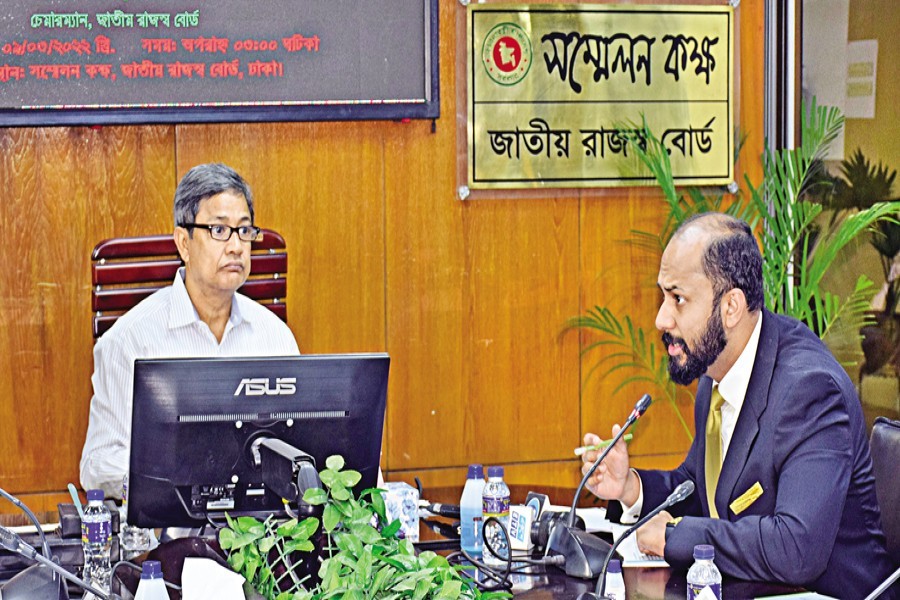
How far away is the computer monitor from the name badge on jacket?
2.55 feet

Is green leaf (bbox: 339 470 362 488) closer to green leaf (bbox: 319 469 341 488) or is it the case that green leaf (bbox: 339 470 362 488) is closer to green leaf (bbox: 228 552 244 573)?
green leaf (bbox: 319 469 341 488)

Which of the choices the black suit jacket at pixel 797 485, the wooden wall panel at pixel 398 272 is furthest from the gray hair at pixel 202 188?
the black suit jacket at pixel 797 485

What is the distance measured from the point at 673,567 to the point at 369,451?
65 cm

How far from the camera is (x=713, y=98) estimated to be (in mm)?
4730

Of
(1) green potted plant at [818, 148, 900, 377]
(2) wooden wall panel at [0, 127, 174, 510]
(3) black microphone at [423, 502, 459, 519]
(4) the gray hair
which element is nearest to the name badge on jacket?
(3) black microphone at [423, 502, 459, 519]

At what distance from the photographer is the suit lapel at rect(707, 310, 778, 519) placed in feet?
8.43

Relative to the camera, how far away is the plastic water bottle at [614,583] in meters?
2.17

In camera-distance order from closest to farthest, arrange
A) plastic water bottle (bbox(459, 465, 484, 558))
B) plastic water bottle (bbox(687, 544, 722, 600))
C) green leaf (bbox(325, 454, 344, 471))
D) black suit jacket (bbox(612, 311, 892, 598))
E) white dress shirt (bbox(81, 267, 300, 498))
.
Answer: green leaf (bbox(325, 454, 344, 471))
plastic water bottle (bbox(687, 544, 722, 600))
black suit jacket (bbox(612, 311, 892, 598))
plastic water bottle (bbox(459, 465, 484, 558))
white dress shirt (bbox(81, 267, 300, 498))

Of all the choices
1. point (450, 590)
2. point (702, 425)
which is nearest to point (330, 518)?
point (450, 590)

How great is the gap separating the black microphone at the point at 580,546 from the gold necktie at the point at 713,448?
36 centimetres

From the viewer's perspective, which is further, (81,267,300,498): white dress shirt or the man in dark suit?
(81,267,300,498): white dress shirt

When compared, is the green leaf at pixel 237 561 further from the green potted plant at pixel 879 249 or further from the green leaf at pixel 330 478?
the green potted plant at pixel 879 249

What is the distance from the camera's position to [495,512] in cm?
263

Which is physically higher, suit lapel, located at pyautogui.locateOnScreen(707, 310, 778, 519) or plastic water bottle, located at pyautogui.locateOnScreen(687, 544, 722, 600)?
suit lapel, located at pyautogui.locateOnScreen(707, 310, 778, 519)
